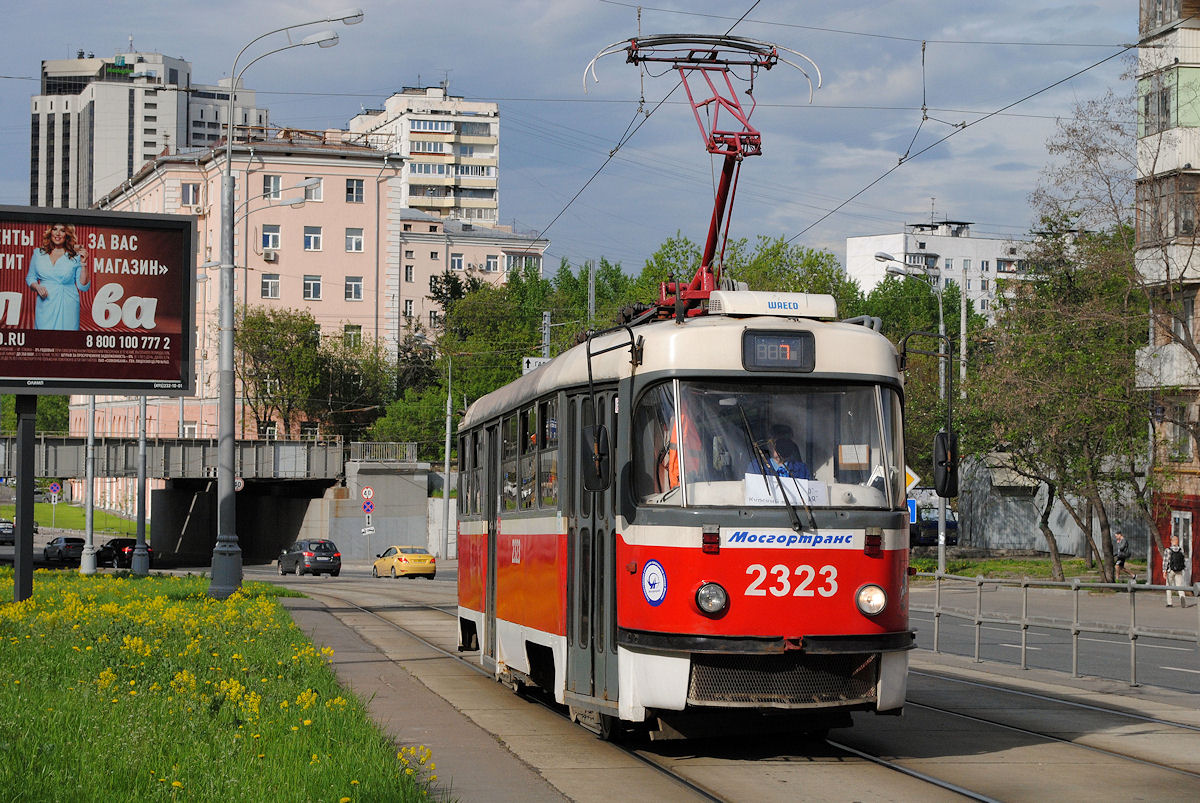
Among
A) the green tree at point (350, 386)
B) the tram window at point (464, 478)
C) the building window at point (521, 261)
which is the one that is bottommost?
the tram window at point (464, 478)

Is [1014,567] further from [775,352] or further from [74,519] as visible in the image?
[74,519]

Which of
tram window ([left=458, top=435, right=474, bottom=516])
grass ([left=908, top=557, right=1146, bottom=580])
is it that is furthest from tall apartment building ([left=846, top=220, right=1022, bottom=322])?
tram window ([left=458, top=435, right=474, bottom=516])

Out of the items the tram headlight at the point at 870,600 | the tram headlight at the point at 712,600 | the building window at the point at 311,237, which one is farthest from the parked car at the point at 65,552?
the tram headlight at the point at 870,600

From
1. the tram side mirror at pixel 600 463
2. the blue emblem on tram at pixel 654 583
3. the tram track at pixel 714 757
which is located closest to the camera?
the tram track at pixel 714 757

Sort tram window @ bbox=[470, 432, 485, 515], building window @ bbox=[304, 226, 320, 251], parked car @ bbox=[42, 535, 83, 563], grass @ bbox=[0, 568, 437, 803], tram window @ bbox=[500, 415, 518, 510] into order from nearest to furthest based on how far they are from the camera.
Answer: grass @ bbox=[0, 568, 437, 803], tram window @ bbox=[500, 415, 518, 510], tram window @ bbox=[470, 432, 485, 515], parked car @ bbox=[42, 535, 83, 563], building window @ bbox=[304, 226, 320, 251]

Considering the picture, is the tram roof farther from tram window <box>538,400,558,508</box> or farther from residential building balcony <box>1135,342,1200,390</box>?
residential building balcony <box>1135,342,1200,390</box>

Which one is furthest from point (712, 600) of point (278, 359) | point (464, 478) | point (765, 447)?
point (278, 359)

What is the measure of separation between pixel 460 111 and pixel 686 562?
136981 millimetres

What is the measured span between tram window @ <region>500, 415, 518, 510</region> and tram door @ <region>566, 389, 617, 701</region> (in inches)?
87.4

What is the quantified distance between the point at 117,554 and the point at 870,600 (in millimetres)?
52529

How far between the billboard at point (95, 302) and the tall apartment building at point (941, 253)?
11607 cm

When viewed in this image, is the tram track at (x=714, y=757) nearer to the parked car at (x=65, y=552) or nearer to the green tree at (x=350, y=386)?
the parked car at (x=65, y=552)

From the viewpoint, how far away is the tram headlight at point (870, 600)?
982 cm

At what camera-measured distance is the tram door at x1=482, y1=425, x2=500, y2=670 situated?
14.7 m
